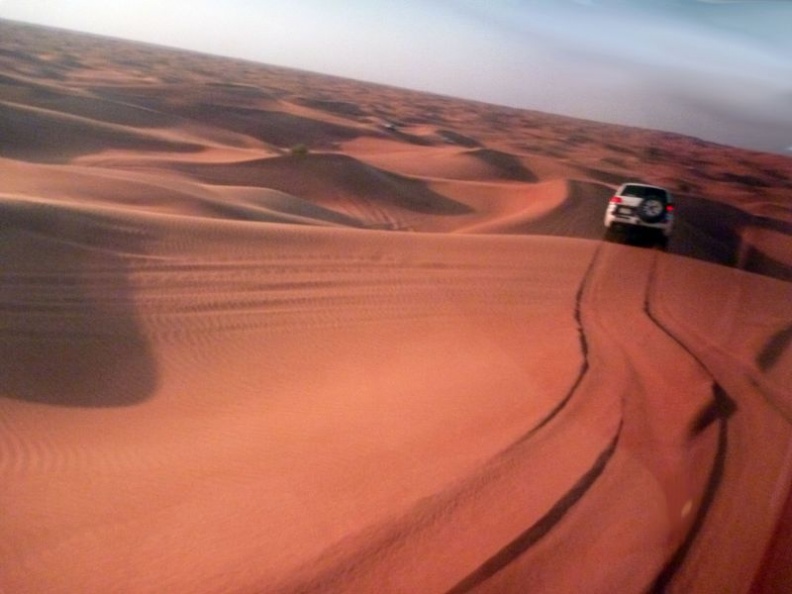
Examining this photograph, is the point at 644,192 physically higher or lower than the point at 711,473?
higher

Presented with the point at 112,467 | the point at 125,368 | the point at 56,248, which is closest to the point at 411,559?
the point at 112,467

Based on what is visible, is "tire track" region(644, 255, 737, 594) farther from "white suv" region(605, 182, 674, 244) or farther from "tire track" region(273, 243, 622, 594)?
"white suv" region(605, 182, 674, 244)

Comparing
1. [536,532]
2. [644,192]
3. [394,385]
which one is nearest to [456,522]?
[536,532]

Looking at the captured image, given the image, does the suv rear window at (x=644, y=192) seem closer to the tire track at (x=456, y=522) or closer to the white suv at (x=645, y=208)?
the white suv at (x=645, y=208)

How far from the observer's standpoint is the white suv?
31.6ft

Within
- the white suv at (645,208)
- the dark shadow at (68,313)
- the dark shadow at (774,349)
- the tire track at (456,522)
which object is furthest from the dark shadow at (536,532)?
the white suv at (645,208)

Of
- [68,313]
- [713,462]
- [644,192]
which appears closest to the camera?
[713,462]

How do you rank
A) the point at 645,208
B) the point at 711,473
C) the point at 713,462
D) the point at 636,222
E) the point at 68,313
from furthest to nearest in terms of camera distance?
1. the point at 636,222
2. the point at 645,208
3. the point at 68,313
4. the point at 713,462
5. the point at 711,473

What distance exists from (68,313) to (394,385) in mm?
3108

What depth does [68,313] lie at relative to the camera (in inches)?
294

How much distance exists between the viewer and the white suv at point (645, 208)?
→ 379 inches

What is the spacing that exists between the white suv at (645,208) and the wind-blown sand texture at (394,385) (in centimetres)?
18

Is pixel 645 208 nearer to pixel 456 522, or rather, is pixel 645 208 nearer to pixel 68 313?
pixel 456 522

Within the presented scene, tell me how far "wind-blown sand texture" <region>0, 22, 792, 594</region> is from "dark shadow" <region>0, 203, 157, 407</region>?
0.03 metres
